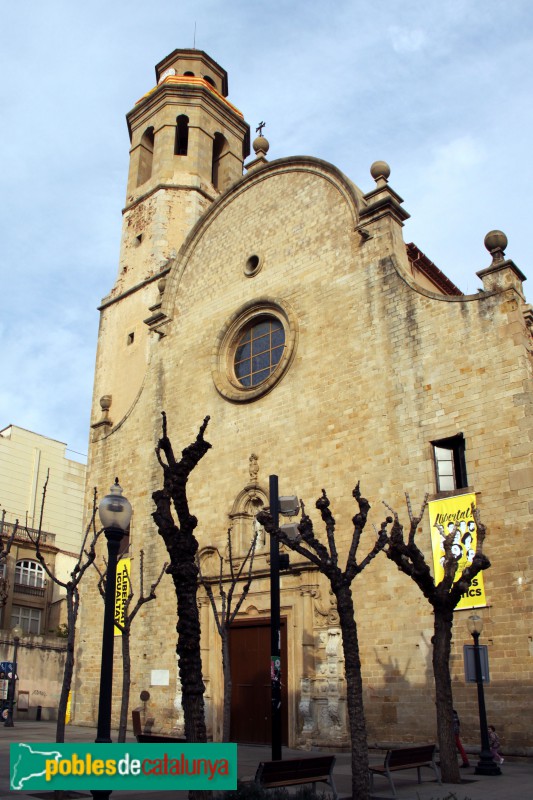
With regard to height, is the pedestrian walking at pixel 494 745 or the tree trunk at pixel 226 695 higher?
the tree trunk at pixel 226 695

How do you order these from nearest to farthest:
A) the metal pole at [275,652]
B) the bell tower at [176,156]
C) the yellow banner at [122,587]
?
the metal pole at [275,652] < the yellow banner at [122,587] < the bell tower at [176,156]

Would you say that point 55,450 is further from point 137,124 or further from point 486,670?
point 486,670

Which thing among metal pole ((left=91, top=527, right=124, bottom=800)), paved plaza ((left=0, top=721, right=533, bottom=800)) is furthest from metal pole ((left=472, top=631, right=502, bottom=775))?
metal pole ((left=91, top=527, right=124, bottom=800))

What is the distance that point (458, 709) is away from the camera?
43.0ft

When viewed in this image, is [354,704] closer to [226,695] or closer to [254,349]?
[226,695]

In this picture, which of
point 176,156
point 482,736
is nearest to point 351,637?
point 482,736

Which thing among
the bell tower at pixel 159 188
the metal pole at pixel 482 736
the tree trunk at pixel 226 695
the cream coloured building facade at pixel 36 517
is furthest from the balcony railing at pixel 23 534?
the metal pole at pixel 482 736

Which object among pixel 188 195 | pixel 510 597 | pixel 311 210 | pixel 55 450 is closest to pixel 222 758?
pixel 510 597

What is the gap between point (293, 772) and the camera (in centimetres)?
894

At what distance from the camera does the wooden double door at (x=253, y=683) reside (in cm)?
1617

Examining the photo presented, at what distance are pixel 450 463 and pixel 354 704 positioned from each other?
6.56 m

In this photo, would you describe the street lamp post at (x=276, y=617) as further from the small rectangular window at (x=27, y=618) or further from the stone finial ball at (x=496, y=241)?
the small rectangular window at (x=27, y=618)

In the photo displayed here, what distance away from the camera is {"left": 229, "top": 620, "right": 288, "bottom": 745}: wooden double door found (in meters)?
16.2

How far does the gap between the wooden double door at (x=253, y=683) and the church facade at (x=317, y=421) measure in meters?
0.04
